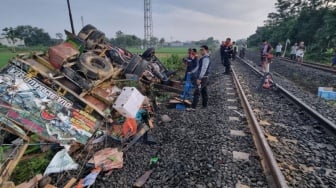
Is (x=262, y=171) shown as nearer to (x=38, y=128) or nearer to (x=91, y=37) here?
(x=38, y=128)

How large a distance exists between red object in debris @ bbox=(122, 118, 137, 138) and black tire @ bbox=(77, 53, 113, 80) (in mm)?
1795

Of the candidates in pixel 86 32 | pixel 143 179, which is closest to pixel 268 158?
pixel 143 179

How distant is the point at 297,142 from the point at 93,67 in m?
5.15

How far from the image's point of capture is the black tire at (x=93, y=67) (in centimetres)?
580

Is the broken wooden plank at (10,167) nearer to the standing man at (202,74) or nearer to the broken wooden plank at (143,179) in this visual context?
the broken wooden plank at (143,179)

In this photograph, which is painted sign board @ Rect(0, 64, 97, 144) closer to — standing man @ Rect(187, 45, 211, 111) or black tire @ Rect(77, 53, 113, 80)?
black tire @ Rect(77, 53, 113, 80)

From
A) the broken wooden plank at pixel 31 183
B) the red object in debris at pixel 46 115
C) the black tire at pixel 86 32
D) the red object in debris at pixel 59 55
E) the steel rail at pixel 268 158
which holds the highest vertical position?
the black tire at pixel 86 32

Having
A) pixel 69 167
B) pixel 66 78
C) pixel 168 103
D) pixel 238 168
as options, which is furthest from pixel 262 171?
pixel 66 78

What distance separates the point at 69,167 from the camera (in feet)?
11.4

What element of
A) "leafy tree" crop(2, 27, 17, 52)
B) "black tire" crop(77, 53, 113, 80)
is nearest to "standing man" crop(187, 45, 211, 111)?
"black tire" crop(77, 53, 113, 80)

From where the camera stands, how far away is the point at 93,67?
19.8 ft

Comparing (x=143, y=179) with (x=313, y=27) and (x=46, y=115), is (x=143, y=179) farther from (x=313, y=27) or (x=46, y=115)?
(x=313, y=27)

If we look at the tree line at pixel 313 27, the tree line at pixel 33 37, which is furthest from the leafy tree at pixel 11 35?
the tree line at pixel 313 27

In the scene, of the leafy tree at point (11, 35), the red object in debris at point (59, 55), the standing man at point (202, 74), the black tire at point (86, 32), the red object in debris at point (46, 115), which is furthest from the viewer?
the leafy tree at point (11, 35)
